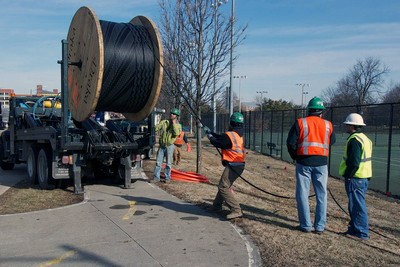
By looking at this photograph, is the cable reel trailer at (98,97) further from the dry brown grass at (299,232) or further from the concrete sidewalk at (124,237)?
the dry brown grass at (299,232)

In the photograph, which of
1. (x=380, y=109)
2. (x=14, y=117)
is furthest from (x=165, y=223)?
(x=380, y=109)

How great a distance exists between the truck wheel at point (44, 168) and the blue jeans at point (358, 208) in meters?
6.55

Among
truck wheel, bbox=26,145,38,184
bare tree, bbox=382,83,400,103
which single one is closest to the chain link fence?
truck wheel, bbox=26,145,38,184

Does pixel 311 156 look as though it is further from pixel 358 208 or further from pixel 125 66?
pixel 125 66

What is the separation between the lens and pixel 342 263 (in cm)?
497

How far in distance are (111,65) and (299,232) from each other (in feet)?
14.4

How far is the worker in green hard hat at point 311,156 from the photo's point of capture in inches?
238

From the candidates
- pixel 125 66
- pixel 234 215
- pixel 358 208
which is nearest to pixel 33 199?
pixel 125 66

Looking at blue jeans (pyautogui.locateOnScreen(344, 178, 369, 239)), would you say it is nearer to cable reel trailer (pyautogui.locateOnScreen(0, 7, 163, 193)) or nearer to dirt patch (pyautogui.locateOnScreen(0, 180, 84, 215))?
cable reel trailer (pyautogui.locateOnScreen(0, 7, 163, 193))

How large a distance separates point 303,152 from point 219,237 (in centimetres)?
173

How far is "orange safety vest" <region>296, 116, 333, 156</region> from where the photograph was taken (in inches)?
238

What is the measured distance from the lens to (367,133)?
2030 cm

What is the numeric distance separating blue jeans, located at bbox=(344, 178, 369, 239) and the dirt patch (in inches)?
207

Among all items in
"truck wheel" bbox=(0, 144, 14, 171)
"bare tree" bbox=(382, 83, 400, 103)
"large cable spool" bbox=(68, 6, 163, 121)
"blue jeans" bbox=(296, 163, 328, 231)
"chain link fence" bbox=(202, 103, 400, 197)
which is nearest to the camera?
"blue jeans" bbox=(296, 163, 328, 231)
